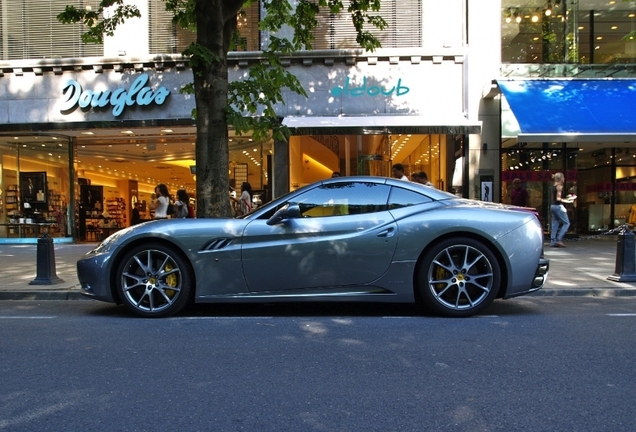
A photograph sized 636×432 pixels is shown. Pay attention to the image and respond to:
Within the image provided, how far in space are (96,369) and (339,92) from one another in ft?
35.8

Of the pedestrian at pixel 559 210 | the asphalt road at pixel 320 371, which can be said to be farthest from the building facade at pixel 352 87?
the asphalt road at pixel 320 371

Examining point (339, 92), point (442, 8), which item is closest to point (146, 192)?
point (339, 92)

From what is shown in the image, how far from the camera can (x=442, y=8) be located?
45.3ft

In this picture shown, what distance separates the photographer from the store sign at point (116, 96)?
1380 centimetres

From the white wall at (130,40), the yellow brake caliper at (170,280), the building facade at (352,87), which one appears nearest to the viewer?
the yellow brake caliper at (170,280)

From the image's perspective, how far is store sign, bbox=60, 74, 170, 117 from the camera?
45.3 ft

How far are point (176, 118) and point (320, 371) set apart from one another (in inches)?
441

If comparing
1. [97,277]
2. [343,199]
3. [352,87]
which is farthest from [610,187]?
[97,277]

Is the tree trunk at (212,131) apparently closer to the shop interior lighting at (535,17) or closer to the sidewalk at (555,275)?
the sidewalk at (555,275)

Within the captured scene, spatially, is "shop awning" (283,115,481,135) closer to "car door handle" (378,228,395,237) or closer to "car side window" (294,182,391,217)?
"car side window" (294,182,391,217)

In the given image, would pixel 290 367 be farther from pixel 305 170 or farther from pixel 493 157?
pixel 305 170

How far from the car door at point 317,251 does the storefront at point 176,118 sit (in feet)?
23.5

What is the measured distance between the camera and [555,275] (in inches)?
319

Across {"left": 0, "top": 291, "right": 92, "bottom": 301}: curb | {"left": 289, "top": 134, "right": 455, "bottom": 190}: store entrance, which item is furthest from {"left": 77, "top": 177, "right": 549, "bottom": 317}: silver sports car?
{"left": 289, "top": 134, "right": 455, "bottom": 190}: store entrance
